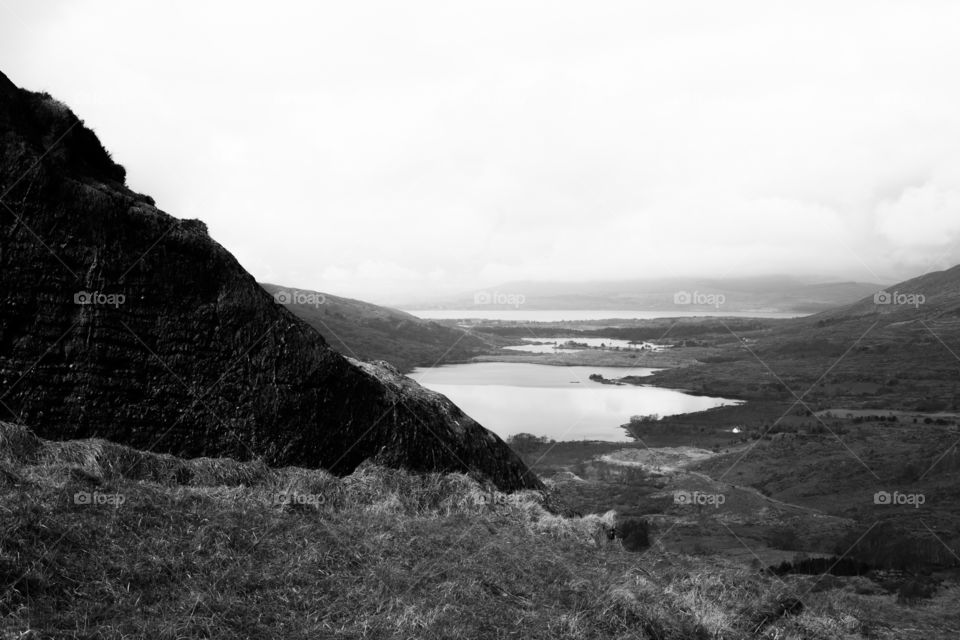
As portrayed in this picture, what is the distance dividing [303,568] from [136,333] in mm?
5882

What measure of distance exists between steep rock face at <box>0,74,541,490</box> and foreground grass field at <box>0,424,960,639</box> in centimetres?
99

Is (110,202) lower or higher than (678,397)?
higher

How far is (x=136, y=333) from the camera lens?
1142 cm

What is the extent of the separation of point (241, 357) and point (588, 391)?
117315 millimetres

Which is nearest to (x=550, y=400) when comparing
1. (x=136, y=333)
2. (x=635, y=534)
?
(x=635, y=534)

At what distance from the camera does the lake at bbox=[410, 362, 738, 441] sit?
8750 cm

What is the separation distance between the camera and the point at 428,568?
→ 331 inches

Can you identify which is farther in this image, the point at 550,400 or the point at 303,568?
the point at 550,400

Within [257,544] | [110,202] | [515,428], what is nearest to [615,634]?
[257,544]

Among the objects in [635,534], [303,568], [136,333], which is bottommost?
[635,534]

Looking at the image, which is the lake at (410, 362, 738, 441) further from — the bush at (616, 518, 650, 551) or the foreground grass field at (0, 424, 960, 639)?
the foreground grass field at (0, 424, 960, 639)

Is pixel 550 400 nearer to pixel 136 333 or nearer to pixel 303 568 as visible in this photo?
pixel 136 333

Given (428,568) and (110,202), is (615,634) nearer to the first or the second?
(428,568)

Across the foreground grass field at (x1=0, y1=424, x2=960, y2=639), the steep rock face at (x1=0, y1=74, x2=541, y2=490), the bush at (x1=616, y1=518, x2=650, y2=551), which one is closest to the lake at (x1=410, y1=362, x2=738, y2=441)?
the bush at (x1=616, y1=518, x2=650, y2=551)
